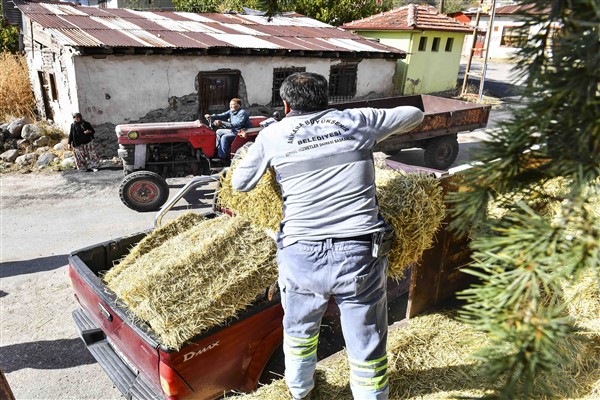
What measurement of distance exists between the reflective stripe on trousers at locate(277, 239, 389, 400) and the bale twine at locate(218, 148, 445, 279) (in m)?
0.43

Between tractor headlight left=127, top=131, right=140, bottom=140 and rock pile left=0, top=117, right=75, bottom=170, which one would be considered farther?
rock pile left=0, top=117, right=75, bottom=170

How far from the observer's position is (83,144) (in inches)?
415

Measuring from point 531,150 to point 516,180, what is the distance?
0.28ft

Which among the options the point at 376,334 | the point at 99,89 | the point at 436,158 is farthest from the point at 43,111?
the point at 376,334

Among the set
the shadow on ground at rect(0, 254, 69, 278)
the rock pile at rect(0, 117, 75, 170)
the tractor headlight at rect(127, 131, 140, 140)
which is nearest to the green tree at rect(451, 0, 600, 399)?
the shadow on ground at rect(0, 254, 69, 278)

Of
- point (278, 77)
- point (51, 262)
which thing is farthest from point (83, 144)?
point (278, 77)

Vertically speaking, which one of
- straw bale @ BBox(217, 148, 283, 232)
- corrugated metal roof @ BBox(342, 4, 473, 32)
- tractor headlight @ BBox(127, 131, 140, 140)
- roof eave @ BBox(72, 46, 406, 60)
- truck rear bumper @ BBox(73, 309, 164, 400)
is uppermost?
corrugated metal roof @ BBox(342, 4, 473, 32)

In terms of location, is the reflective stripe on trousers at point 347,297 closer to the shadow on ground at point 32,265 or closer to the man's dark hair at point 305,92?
the man's dark hair at point 305,92

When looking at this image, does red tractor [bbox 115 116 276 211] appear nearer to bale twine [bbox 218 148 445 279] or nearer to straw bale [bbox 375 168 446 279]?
bale twine [bbox 218 148 445 279]

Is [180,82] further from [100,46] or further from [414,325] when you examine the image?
→ [414,325]

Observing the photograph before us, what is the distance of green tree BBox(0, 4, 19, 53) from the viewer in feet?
60.7

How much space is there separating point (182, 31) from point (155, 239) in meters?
11.2

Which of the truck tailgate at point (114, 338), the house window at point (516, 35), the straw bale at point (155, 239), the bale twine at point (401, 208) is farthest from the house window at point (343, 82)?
the house window at point (516, 35)

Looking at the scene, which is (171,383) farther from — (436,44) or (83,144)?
(436,44)
